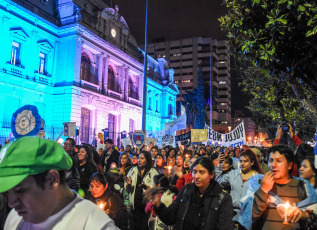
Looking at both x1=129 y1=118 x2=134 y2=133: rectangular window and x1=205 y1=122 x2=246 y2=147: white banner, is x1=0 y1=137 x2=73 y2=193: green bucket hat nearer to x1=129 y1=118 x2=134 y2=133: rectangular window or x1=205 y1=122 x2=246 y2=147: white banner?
x1=205 y1=122 x2=246 y2=147: white banner

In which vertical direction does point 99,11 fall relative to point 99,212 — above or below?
above

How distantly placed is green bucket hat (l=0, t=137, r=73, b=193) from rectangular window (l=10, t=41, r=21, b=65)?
2266 centimetres

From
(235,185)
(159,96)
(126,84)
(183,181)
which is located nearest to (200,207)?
(235,185)

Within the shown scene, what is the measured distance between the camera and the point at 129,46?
33.9 m

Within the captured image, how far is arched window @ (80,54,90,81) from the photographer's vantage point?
25.9 meters

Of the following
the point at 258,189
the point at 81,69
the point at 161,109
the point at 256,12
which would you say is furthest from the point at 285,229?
the point at 161,109

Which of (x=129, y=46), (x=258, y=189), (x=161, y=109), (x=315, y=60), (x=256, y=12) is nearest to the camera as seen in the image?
(x=258, y=189)

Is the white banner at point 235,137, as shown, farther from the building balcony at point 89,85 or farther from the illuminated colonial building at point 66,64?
the building balcony at point 89,85

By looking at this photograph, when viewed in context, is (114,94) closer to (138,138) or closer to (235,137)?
(235,137)

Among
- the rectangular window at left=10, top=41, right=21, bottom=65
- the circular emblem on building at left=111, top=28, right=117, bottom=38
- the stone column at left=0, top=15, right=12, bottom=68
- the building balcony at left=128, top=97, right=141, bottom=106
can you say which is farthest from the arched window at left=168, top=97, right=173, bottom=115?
the stone column at left=0, top=15, right=12, bottom=68

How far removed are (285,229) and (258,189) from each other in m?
0.46

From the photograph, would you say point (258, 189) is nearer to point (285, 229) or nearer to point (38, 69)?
point (285, 229)

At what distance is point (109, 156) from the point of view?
344 inches

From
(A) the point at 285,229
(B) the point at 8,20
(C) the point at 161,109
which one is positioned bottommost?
(A) the point at 285,229
